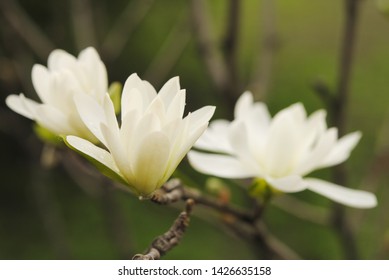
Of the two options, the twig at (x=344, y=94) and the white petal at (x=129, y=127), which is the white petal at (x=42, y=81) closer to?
the white petal at (x=129, y=127)

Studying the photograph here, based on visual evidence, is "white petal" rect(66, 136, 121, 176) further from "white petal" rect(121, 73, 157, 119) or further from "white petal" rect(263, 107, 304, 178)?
"white petal" rect(263, 107, 304, 178)

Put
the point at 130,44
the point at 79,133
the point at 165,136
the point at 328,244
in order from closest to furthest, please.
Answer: the point at 165,136 < the point at 79,133 < the point at 328,244 < the point at 130,44

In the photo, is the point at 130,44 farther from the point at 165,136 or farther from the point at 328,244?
the point at 165,136

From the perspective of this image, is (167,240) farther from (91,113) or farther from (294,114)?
(294,114)

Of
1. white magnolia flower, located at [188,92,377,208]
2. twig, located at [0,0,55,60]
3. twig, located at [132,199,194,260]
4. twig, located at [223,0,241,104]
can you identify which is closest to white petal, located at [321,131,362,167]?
white magnolia flower, located at [188,92,377,208]

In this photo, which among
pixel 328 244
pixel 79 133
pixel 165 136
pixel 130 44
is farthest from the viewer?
pixel 130 44

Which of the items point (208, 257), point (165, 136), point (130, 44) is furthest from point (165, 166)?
point (130, 44)
